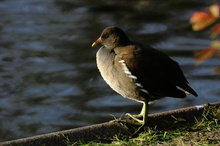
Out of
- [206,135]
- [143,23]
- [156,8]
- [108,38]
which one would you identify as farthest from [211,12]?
[156,8]

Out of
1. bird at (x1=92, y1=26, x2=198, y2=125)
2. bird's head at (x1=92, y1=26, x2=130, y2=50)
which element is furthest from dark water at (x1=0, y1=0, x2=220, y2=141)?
bird at (x1=92, y1=26, x2=198, y2=125)

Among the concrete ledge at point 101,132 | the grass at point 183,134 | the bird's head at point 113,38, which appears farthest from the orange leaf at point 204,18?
the bird's head at point 113,38

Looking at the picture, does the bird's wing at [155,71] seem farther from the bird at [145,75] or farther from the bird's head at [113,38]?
the bird's head at [113,38]

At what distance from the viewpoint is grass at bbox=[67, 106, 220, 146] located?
4488 mm

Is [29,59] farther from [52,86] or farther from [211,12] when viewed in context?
[211,12]

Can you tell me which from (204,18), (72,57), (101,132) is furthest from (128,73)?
(72,57)

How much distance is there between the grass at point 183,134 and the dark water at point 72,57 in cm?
247

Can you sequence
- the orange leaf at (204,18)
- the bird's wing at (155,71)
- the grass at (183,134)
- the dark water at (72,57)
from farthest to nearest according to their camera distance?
Result: the dark water at (72,57) → the bird's wing at (155,71) → the grass at (183,134) → the orange leaf at (204,18)

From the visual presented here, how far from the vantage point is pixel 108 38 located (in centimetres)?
526

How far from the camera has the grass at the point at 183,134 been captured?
449cm

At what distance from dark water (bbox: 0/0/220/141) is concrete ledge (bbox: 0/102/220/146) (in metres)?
2.31

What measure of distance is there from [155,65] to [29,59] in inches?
177

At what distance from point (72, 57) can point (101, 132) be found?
4499 millimetres

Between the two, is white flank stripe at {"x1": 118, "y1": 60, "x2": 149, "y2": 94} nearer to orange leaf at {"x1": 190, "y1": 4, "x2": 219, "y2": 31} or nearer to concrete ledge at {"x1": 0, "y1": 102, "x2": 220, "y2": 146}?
concrete ledge at {"x1": 0, "y1": 102, "x2": 220, "y2": 146}
